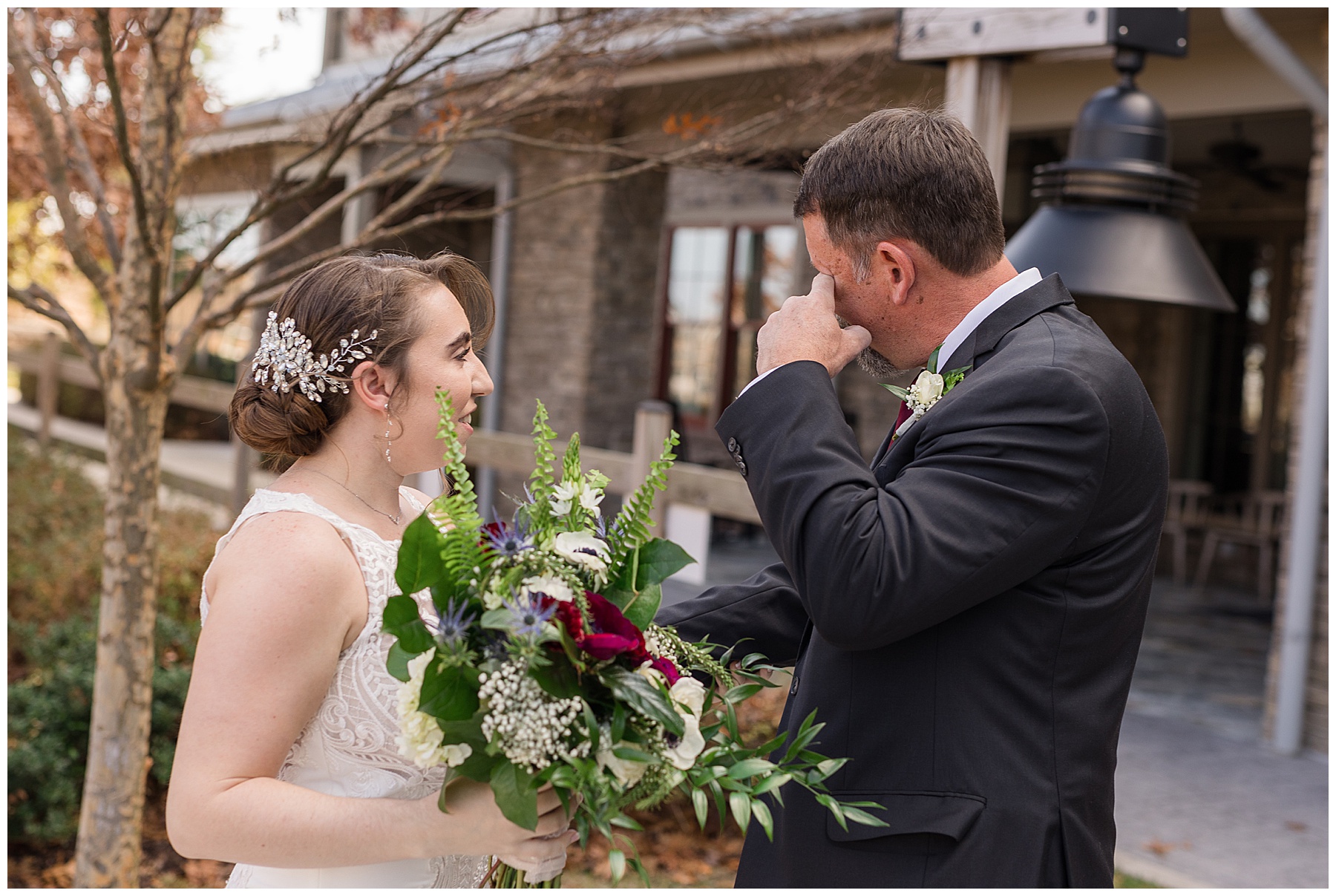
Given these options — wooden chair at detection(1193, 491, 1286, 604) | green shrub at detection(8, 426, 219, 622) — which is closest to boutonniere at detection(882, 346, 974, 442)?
green shrub at detection(8, 426, 219, 622)

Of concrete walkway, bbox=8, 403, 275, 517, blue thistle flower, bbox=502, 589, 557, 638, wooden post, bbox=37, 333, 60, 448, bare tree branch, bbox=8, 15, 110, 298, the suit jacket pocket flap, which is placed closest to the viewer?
blue thistle flower, bbox=502, 589, 557, 638

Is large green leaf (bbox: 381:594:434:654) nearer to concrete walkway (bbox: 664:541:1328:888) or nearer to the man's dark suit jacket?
the man's dark suit jacket

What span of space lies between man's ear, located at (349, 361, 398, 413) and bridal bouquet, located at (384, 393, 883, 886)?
39cm

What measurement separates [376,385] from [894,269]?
85cm

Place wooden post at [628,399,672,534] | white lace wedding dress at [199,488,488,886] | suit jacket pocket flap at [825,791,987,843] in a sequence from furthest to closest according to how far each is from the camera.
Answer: wooden post at [628,399,672,534]
white lace wedding dress at [199,488,488,886]
suit jacket pocket flap at [825,791,987,843]

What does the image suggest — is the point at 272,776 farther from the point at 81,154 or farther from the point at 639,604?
the point at 81,154

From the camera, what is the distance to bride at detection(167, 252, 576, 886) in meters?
1.61

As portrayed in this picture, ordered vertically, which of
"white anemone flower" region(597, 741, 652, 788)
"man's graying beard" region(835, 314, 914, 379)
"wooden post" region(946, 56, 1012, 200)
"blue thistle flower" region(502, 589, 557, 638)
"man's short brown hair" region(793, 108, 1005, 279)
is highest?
"wooden post" region(946, 56, 1012, 200)

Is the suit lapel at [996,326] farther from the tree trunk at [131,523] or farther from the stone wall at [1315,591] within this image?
the stone wall at [1315,591]

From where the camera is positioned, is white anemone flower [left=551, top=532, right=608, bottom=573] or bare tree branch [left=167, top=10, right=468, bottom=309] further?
bare tree branch [left=167, top=10, right=468, bottom=309]

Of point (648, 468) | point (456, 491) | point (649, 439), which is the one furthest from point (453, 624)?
point (648, 468)

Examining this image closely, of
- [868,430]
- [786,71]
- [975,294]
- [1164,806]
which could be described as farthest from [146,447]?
[868,430]

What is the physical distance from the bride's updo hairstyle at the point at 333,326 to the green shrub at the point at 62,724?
10.6ft

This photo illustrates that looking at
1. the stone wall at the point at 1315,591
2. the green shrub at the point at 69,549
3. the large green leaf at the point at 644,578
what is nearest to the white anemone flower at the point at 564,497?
the large green leaf at the point at 644,578
